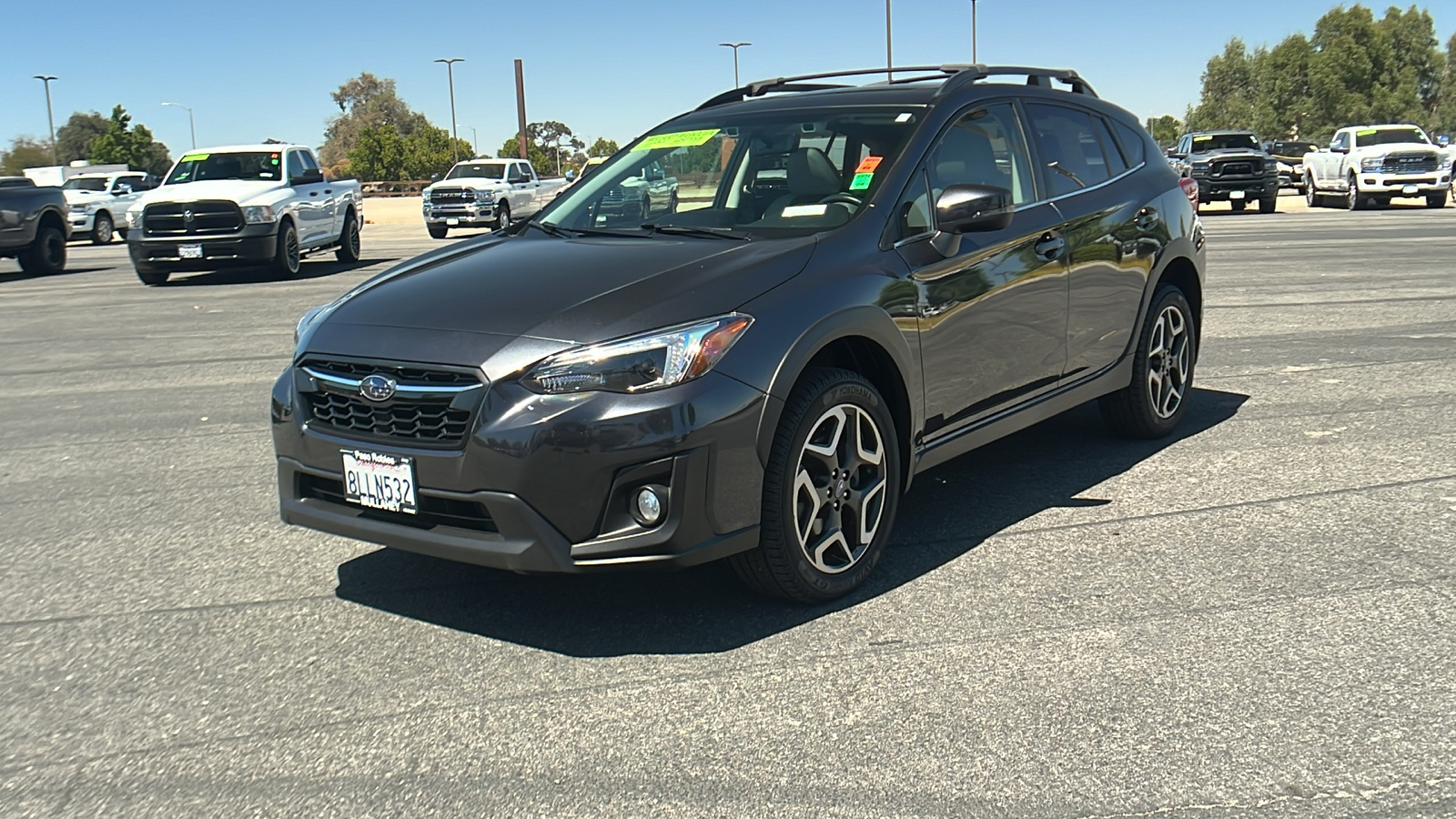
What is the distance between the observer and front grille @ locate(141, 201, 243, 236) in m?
18.5

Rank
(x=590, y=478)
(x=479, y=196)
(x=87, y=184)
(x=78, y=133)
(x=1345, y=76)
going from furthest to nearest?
1. (x=78, y=133)
2. (x=1345, y=76)
3. (x=87, y=184)
4. (x=479, y=196)
5. (x=590, y=478)

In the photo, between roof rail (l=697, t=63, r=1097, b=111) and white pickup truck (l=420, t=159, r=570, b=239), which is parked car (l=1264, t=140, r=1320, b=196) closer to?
white pickup truck (l=420, t=159, r=570, b=239)

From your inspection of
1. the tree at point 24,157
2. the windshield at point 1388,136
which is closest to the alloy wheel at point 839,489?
the windshield at point 1388,136

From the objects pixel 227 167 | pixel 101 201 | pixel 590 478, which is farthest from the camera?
pixel 101 201

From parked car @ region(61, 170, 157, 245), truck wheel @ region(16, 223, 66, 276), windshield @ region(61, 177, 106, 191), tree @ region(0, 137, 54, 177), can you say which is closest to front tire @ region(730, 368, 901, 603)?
truck wheel @ region(16, 223, 66, 276)

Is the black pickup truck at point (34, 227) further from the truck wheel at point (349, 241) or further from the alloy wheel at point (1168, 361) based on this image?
the alloy wheel at point (1168, 361)

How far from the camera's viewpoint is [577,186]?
5984 millimetres

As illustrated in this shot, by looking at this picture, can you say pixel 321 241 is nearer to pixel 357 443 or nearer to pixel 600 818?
pixel 357 443

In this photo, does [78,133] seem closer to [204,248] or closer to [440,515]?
[204,248]

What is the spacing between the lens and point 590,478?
152 inches

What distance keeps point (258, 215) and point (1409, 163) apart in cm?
2531

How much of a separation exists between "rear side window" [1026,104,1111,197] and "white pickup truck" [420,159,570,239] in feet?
79.0

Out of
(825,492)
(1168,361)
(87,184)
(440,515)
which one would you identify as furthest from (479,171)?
(440,515)

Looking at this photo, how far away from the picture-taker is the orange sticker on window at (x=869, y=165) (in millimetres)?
5052
